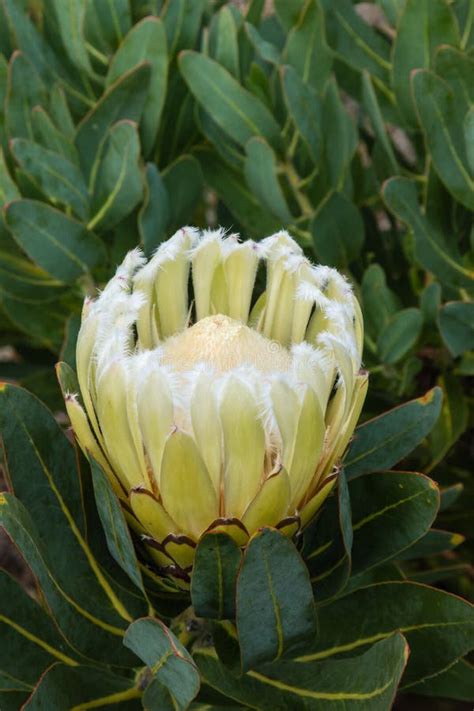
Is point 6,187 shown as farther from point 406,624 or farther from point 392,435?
point 406,624

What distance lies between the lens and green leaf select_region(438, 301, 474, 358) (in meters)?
1.17

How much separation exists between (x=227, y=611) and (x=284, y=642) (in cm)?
6

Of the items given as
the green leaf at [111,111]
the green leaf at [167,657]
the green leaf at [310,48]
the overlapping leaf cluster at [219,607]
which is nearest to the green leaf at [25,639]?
the overlapping leaf cluster at [219,607]

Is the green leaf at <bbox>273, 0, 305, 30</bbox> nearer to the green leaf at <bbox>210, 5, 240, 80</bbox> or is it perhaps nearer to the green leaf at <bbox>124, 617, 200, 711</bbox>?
the green leaf at <bbox>210, 5, 240, 80</bbox>

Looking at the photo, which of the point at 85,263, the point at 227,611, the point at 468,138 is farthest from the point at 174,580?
the point at 468,138

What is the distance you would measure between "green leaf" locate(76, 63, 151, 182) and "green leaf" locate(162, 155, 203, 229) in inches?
3.4

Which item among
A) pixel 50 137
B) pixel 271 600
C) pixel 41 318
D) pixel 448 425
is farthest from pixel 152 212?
pixel 271 600

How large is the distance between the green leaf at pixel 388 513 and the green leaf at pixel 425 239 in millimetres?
396

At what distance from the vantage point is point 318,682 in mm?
870

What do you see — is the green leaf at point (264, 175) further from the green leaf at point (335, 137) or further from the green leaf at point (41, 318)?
the green leaf at point (41, 318)

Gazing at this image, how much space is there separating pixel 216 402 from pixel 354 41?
842mm

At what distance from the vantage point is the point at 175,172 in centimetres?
130

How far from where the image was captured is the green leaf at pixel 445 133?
115 cm

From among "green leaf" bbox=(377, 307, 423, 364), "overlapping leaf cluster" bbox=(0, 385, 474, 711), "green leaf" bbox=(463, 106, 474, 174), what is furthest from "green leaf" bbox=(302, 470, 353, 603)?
"green leaf" bbox=(463, 106, 474, 174)
